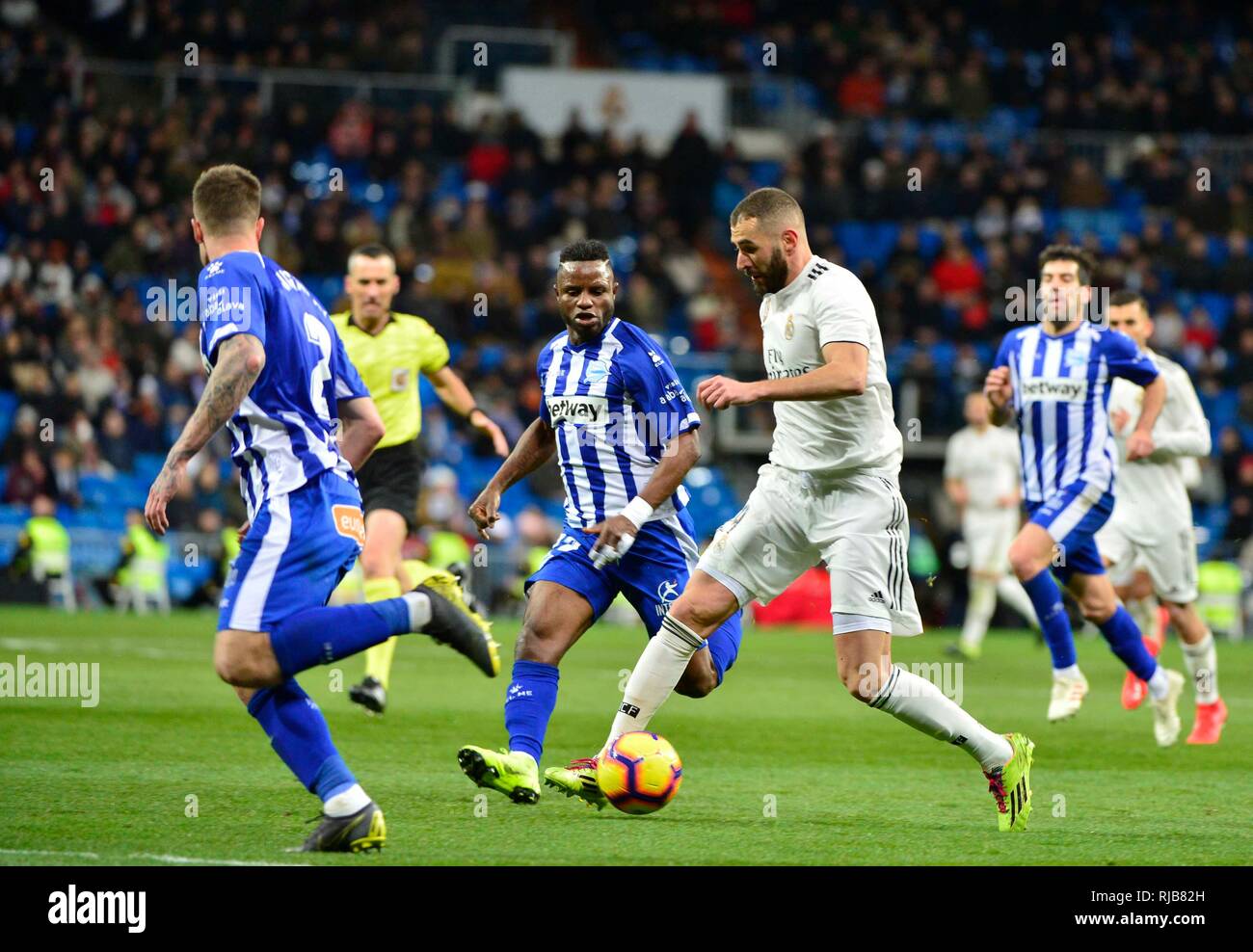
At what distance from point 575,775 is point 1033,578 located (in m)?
4.07

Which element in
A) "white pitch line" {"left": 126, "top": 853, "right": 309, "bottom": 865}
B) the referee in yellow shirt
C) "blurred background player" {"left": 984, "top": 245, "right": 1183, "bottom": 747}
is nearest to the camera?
"white pitch line" {"left": 126, "top": 853, "right": 309, "bottom": 865}

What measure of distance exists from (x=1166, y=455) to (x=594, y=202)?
558 inches

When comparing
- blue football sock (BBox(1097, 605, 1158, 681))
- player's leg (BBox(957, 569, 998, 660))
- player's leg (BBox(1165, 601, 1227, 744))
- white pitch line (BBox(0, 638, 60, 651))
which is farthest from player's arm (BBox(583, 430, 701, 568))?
player's leg (BBox(957, 569, 998, 660))

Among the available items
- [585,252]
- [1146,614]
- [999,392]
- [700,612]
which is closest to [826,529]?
[700,612]

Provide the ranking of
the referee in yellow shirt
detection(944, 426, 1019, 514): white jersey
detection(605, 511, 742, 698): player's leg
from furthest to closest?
detection(944, 426, 1019, 514): white jersey < the referee in yellow shirt < detection(605, 511, 742, 698): player's leg

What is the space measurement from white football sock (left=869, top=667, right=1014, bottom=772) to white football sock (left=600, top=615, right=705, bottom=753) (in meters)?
0.74

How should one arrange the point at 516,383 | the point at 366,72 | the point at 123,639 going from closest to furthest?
the point at 123,639, the point at 516,383, the point at 366,72

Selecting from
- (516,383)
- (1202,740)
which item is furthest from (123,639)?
(1202,740)

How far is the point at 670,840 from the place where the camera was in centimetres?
617

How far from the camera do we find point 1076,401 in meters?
9.55

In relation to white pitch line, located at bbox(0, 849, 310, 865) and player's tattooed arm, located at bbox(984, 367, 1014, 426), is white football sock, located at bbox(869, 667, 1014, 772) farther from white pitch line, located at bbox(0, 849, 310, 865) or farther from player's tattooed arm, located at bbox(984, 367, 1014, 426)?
player's tattooed arm, located at bbox(984, 367, 1014, 426)

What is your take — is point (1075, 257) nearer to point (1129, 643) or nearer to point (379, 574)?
point (1129, 643)

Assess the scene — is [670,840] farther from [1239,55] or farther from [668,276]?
[1239,55]

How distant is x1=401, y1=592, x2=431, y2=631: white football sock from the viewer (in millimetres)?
5871
